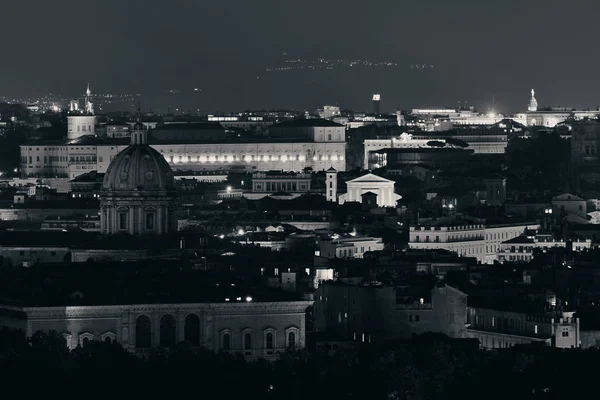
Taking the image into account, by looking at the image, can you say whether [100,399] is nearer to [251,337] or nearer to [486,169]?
[251,337]

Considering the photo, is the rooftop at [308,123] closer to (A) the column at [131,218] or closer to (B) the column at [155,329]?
(A) the column at [131,218]

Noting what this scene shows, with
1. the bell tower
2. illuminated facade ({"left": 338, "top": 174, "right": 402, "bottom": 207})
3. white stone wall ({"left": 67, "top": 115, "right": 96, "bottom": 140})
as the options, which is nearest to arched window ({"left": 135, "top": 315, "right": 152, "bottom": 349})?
the bell tower

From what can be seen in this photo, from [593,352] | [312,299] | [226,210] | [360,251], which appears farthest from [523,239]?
[593,352]

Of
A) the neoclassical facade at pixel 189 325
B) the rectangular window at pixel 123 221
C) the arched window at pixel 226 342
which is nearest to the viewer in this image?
the neoclassical facade at pixel 189 325

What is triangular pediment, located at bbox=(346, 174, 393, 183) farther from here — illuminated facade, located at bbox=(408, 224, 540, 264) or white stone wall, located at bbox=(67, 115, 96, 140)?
white stone wall, located at bbox=(67, 115, 96, 140)

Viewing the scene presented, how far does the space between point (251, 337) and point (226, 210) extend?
150 ft

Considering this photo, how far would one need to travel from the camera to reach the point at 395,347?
87.7m

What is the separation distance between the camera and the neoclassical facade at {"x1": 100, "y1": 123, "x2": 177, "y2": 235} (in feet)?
378

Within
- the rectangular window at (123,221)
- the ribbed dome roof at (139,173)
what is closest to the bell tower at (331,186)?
the ribbed dome roof at (139,173)

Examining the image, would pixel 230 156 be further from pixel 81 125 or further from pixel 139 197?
pixel 139 197

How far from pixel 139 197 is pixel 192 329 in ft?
83.3

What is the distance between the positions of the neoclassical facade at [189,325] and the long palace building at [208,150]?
7619cm

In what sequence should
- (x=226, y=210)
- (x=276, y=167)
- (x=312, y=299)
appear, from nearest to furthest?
(x=312, y=299) < (x=226, y=210) < (x=276, y=167)

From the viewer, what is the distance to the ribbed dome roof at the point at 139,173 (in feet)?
381
